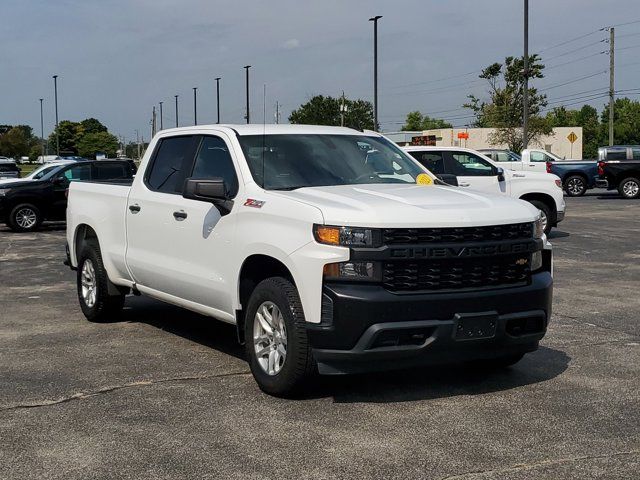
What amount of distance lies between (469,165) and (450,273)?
12252 mm

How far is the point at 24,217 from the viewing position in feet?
71.2

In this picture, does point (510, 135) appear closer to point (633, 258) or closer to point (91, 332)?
point (633, 258)

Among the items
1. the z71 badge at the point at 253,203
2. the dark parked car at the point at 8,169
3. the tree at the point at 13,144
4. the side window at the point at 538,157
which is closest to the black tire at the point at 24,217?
the dark parked car at the point at 8,169

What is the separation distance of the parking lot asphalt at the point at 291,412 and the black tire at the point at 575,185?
25086mm

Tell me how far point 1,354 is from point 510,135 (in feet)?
227

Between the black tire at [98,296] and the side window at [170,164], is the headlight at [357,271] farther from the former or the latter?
the black tire at [98,296]

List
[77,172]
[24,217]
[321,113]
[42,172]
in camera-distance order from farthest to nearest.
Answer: [321,113], [42,172], [77,172], [24,217]

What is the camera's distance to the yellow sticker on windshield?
6992mm

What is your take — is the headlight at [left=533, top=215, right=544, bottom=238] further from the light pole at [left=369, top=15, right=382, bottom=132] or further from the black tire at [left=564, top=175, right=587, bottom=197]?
the light pole at [left=369, top=15, right=382, bottom=132]

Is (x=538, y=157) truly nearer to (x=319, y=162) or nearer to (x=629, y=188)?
(x=629, y=188)

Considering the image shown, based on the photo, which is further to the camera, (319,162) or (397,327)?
(319,162)

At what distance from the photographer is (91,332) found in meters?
8.36

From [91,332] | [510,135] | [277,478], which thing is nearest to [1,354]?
[91,332]

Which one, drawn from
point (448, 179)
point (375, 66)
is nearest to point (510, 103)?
point (375, 66)
